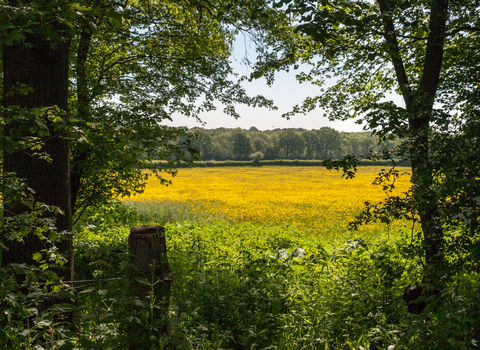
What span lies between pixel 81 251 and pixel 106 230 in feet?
9.42

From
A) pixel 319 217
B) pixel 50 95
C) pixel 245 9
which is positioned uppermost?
pixel 245 9

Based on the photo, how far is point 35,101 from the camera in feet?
9.91

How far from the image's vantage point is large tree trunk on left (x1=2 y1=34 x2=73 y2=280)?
3004mm

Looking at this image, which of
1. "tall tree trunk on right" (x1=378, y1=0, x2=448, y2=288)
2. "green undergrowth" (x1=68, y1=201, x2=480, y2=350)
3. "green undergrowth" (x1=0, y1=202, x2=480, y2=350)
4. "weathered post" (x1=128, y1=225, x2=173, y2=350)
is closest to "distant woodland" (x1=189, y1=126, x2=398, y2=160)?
"green undergrowth" (x1=68, y1=201, x2=480, y2=350)

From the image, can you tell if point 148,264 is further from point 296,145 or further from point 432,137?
point 296,145

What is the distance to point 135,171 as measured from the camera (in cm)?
767

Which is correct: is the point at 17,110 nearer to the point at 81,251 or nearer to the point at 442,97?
the point at 442,97

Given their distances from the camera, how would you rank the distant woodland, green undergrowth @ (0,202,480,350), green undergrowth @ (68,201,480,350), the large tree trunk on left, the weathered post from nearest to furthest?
green undergrowth @ (0,202,480,350) → the weathered post → the large tree trunk on left → green undergrowth @ (68,201,480,350) → the distant woodland

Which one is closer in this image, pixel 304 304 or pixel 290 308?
pixel 290 308

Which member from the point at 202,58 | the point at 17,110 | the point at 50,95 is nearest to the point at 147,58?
the point at 202,58

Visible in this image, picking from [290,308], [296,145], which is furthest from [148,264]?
[296,145]

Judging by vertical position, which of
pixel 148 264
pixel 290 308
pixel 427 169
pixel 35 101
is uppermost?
pixel 35 101

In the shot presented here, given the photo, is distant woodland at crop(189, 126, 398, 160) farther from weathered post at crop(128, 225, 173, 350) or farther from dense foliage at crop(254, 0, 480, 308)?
weathered post at crop(128, 225, 173, 350)

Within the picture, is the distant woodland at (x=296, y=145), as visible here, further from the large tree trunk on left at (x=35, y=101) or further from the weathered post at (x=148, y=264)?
the weathered post at (x=148, y=264)
